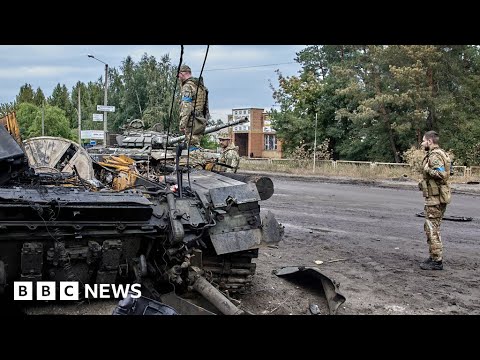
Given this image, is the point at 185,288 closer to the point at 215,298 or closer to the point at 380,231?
the point at 215,298

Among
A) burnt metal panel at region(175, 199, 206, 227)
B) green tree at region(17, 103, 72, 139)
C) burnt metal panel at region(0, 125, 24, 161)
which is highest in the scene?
green tree at region(17, 103, 72, 139)

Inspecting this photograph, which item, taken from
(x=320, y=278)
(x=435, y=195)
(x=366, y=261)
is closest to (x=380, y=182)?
(x=366, y=261)

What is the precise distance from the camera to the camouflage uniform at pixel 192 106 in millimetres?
7625

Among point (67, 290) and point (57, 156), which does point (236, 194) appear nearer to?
point (67, 290)

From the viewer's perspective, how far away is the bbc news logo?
5195 mm

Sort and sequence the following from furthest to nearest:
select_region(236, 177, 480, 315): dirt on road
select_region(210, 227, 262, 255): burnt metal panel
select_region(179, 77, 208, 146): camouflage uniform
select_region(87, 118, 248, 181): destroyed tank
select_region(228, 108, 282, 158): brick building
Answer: select_region(228, 108, 282, 158): brick building
select_region(87, 118, 248, 181): destroyed tank
select_region(179, 77, 208, 146): camouflage uniform
select_region(236, 177, 480, 315): dirt on road
select_region(210, 227, 262, 255): burnt metal panel

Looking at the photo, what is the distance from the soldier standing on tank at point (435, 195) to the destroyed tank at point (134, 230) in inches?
118

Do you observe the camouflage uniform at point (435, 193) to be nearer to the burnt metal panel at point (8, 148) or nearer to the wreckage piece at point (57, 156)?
the wreckage piece at point (57, 156)

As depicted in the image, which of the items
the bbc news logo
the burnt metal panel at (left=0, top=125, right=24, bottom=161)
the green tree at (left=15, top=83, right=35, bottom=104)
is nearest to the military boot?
the bbc news logo

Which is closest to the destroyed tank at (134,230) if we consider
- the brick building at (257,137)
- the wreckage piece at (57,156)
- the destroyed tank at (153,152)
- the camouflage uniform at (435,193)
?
the wreckage piece at (57,156)

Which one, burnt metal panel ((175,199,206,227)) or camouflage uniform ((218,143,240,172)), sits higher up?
camouflage uniform ((218,143,240,172))

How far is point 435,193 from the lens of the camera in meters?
8.43

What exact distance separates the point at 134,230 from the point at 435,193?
4.89 metres

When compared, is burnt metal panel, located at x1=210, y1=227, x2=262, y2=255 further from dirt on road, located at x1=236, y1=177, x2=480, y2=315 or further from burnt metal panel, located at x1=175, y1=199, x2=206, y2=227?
dirt on road, located at x1=236, y1=177, x2=480, y2=315
